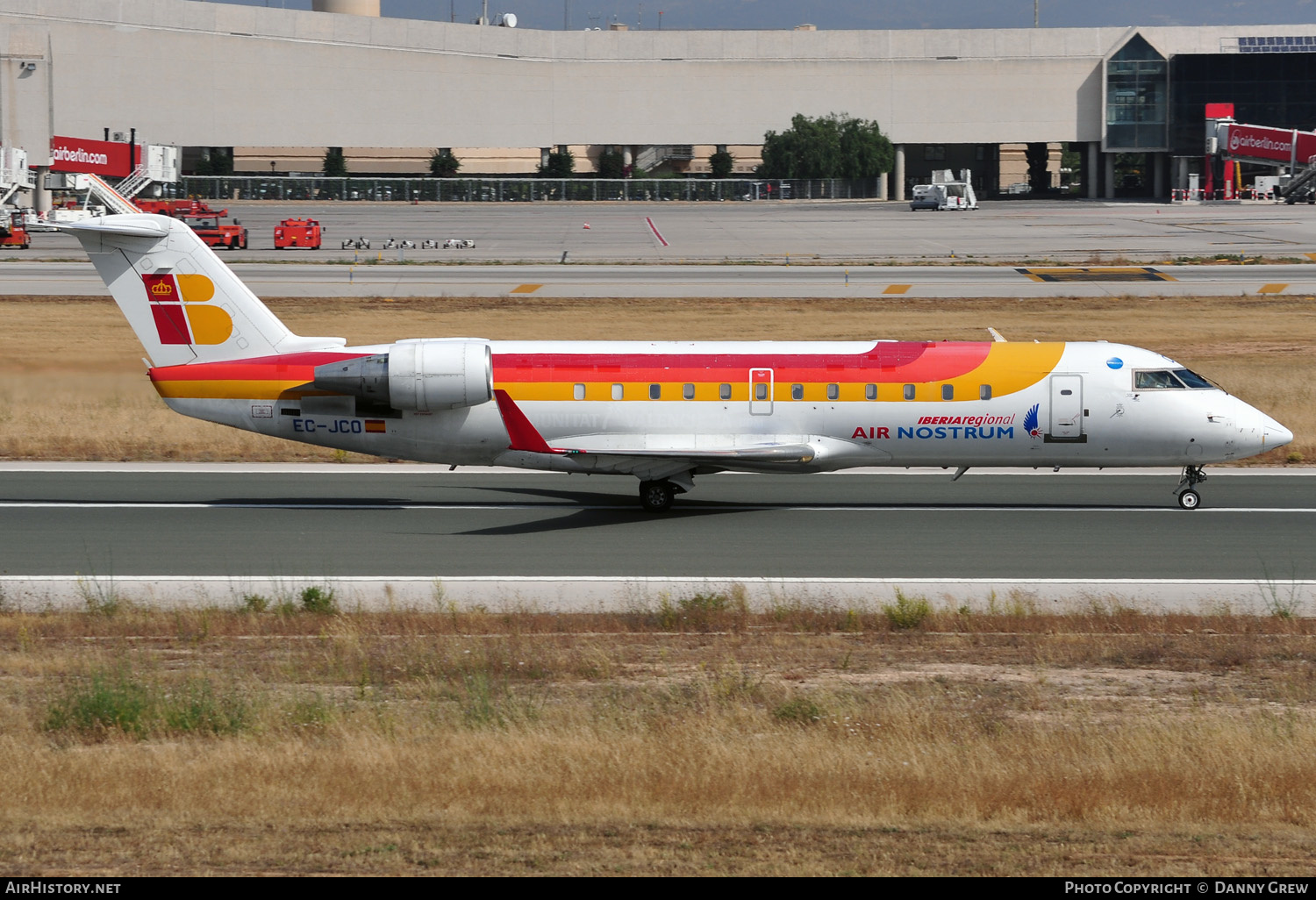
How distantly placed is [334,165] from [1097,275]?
103172mm

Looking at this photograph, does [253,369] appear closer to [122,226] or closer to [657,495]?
[122,226]

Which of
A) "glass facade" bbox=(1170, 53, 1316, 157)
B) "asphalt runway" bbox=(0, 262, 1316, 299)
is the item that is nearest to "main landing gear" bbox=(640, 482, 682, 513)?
"asphalt runway" bbox=(0, 262, 1316, 299)

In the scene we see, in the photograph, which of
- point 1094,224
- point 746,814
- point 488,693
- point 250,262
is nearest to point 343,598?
point 488,693

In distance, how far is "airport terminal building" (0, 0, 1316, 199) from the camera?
146750 millimetres

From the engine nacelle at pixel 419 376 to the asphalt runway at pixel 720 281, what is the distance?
35.2m

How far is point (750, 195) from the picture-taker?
14575cm

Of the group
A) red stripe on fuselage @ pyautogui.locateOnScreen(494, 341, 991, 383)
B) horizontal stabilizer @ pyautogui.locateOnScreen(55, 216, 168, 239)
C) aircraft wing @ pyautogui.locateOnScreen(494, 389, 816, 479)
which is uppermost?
horizontal stabilizer @ pyautogui.locateOnScreen(55, 216, 168, 239)

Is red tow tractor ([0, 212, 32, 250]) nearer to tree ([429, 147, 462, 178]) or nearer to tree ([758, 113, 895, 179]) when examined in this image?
tree ([429, 147, 462, 178])

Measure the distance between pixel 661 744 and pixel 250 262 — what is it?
64838mm

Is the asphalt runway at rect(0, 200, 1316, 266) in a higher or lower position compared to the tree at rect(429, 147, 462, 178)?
lower

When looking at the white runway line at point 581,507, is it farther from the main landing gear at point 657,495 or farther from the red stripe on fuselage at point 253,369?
the red stripe on fuselage at point 253,369

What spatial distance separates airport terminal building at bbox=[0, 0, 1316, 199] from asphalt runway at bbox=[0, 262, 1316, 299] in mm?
83931
